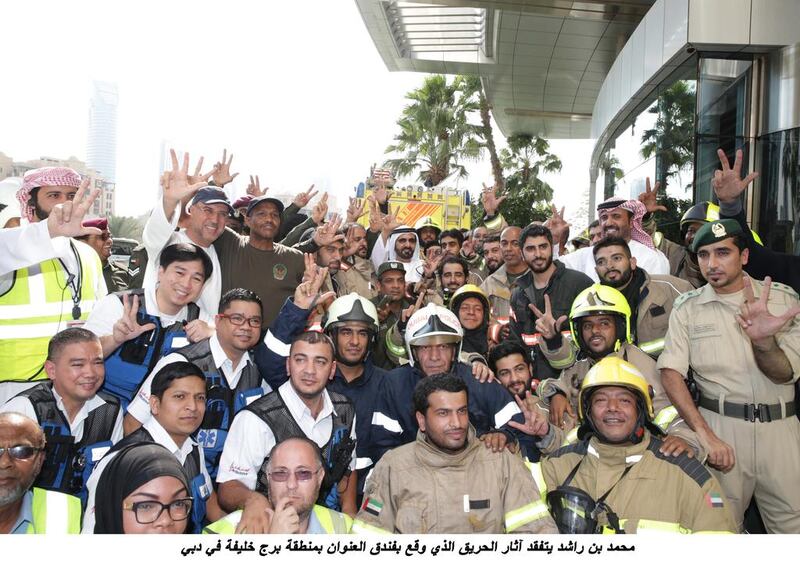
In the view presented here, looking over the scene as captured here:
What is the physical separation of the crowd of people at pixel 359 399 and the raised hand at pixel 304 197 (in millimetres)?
2242

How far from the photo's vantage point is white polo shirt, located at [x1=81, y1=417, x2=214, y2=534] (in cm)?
351

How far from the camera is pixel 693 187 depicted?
11789 millimetres

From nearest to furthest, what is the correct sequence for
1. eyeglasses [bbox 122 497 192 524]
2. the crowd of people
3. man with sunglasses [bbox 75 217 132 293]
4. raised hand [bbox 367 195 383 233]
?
eyeglasses [bbox 122 497 192 524] < the crowd of people < man with sunglasses [bbox 75 217 132 293] < raised hand [bbox 367 195 383 233]

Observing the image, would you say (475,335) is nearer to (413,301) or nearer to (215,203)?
(413,301)

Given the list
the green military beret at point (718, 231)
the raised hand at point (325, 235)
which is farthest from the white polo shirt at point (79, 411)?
the green military beret at point (718, 231)

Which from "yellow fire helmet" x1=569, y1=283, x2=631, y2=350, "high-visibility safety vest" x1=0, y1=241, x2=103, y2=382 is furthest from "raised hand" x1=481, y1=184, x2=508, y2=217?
"high-visibility safety vest" x1=0, y1=241, x2=103, y2=382

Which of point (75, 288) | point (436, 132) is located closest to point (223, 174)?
point (75, 288)

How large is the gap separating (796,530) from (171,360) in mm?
4157

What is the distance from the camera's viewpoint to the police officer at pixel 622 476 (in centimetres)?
375

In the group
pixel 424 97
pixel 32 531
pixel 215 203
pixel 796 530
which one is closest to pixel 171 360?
pixel 32 531

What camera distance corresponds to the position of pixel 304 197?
27.1 ft

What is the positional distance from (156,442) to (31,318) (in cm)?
137

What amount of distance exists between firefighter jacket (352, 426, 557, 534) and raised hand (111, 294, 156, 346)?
1840 mm

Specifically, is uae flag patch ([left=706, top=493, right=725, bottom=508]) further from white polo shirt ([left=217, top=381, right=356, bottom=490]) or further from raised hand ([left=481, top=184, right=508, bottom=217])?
raised hand ([left=481, top=184, right=508, bottom=217])
